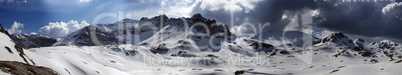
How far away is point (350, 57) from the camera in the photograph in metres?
198

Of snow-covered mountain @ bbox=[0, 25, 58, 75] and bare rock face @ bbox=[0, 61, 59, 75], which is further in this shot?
snow-covered mountain @ bbox=[0, 25, 58, 75]

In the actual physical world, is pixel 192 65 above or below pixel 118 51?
below

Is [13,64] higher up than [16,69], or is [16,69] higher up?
[13,64]

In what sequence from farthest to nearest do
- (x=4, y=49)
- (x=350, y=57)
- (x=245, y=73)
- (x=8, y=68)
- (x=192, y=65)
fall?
(x=350, y=57) → (x=192, y=65) → (x=245, y=73) → (x=4, y=49) → (x=8, y=68)

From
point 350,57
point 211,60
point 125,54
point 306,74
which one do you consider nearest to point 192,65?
point 211,60

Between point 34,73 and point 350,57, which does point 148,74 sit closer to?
point 34,73

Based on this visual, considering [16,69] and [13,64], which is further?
[13,64]

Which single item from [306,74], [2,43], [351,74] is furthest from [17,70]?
[306,74]

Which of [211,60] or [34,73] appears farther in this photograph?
[211,60]

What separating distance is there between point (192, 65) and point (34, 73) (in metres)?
113

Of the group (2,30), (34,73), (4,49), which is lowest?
(34,73)

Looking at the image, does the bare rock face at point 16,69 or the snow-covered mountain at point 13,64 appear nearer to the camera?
the bare rock face at point 16,69

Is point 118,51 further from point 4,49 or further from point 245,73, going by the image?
point 4,49

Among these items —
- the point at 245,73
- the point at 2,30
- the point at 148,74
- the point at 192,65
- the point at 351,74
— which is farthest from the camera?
the point at 192,65
